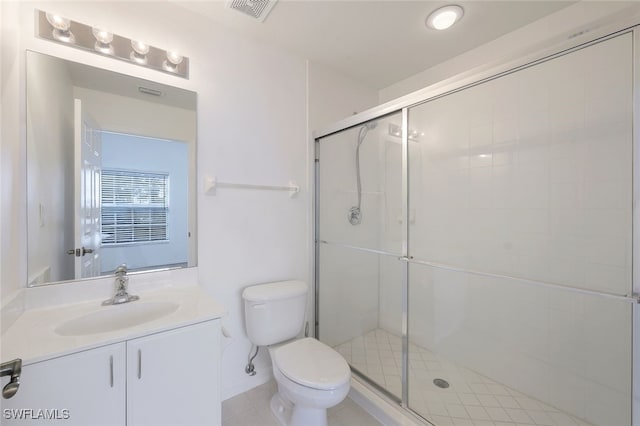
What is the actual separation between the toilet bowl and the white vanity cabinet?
0.37 meters

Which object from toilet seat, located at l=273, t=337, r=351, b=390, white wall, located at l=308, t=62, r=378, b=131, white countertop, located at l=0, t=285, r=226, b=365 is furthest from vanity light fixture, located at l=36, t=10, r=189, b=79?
toilet seat, located at l=273, t=337, r=351, b=390

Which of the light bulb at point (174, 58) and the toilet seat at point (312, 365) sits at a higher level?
the light bulb at point (174, 58)

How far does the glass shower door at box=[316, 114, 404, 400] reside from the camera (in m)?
2.02

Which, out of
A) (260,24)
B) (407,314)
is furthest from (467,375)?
(260,24)

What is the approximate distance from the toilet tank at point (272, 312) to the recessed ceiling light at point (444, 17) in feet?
6.40

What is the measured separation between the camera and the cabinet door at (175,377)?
1.04m

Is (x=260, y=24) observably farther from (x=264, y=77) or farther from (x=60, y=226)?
(x=60, y=226)

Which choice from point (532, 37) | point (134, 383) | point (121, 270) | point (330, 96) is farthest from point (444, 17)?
point (134, 383)

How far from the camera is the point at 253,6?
1.54 metres

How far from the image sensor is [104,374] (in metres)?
0.97

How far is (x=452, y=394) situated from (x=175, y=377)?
1647 mm

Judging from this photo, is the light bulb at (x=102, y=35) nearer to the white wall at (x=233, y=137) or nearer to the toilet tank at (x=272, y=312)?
the white wall at (x=233, y=137)

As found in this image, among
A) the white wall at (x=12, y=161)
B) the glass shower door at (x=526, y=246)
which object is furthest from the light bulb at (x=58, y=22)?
the glass shower door at (x=526, y=246)

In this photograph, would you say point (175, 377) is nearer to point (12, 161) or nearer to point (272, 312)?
point (272, 312)
